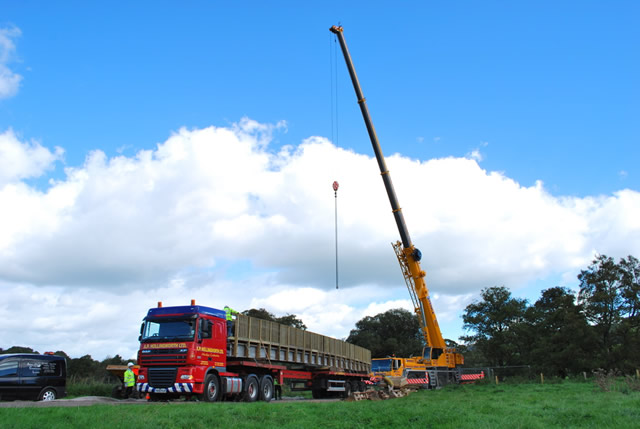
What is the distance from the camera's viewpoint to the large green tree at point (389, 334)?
76.7 metres

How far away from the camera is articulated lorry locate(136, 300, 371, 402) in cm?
1627

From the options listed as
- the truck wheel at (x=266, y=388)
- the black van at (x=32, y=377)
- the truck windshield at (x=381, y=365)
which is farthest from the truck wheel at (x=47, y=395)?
the truck windshield at (x=381, y=365)

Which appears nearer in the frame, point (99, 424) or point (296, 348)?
point (99, 424)

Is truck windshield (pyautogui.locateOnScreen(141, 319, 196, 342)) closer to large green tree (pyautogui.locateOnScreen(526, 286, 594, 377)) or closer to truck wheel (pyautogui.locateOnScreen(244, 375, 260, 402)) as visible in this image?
truck wheel (pyautogui.locateOnScreen(244, 375, 260, 402))

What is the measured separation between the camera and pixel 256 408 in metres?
12.8

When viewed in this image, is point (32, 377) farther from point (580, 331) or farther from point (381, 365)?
point (580, 331)

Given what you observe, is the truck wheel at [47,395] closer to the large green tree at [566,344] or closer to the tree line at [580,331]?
the tree line at [580,331]

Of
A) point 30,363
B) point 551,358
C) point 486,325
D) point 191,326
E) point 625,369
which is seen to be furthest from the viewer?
point 486,325

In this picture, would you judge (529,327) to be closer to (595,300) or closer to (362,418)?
(595,300)

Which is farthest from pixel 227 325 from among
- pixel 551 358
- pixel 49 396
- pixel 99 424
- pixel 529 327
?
pixel 529 327

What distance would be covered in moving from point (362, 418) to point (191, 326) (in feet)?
23.5

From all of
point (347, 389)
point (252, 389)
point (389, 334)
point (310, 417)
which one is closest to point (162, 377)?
point (252, 389)

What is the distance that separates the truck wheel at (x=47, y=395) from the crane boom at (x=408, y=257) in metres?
18.4

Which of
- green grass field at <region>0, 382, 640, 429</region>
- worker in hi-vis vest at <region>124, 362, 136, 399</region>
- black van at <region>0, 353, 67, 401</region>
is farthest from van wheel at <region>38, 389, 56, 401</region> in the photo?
green grass field at <region>0, 382, 640, 429</region>
